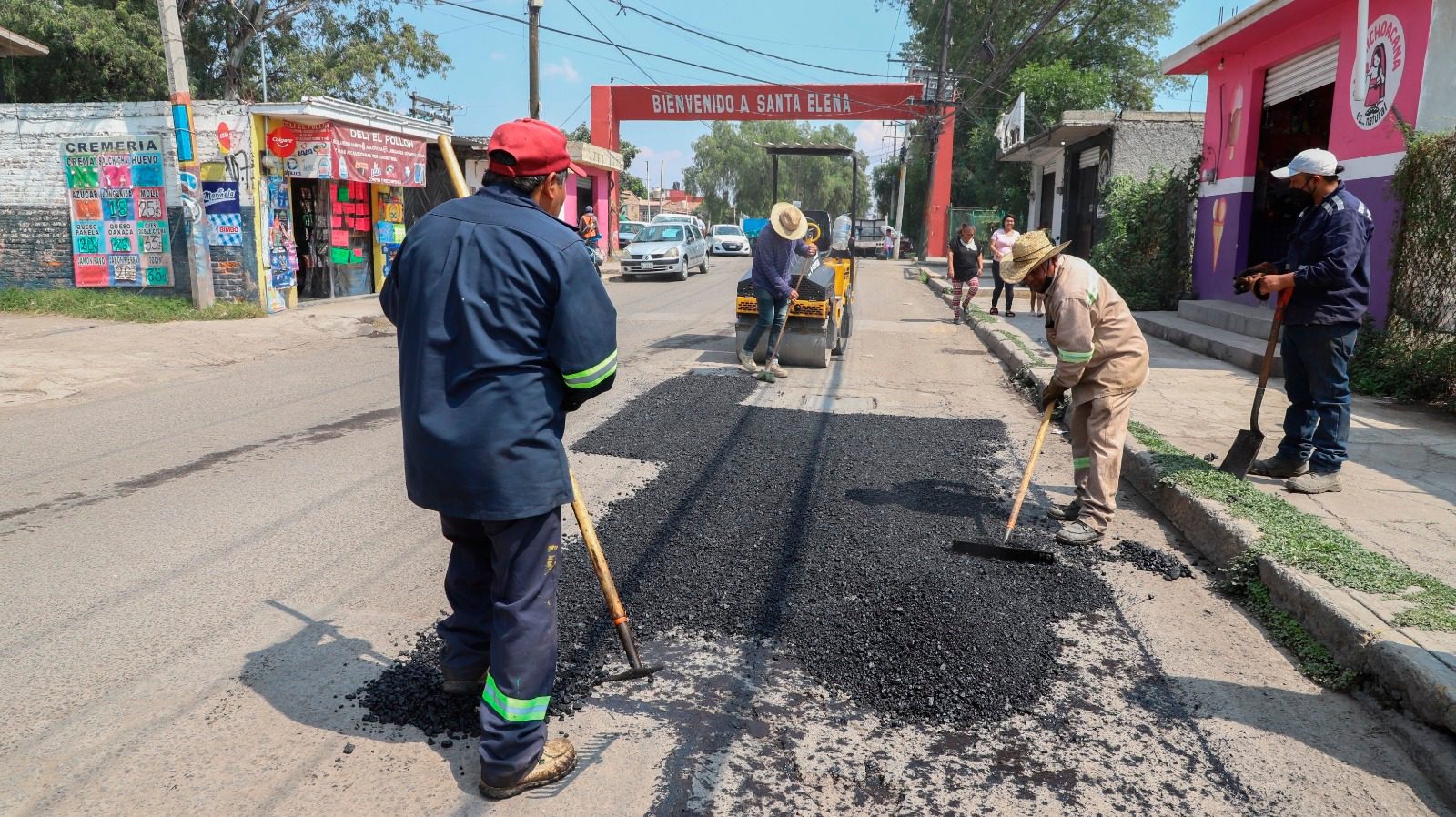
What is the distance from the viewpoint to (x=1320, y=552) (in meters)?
4.24

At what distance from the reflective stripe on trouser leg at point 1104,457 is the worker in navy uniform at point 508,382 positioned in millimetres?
3199

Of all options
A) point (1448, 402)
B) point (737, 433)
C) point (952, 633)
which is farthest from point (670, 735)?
point (1448, 402)

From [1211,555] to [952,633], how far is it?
1893 millimetres

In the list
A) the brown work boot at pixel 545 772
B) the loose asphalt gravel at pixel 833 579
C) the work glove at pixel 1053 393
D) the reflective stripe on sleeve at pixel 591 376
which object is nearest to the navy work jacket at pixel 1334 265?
the work glove at pixel 1053 393

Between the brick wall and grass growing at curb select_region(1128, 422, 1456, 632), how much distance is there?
1429cm

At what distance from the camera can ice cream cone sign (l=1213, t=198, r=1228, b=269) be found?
44.7ft

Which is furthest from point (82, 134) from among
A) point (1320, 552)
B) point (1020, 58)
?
point (1020, 58)

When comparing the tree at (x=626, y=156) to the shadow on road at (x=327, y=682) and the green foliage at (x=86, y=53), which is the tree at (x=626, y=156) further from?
the shadow on road at (x=327, y=682)

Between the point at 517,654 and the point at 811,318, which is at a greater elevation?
the point at 811,318

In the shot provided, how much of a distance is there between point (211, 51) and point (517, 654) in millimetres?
28956

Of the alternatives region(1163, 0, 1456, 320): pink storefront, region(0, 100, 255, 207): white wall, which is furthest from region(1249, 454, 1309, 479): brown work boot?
region(0, 100, 255, 207): white wall

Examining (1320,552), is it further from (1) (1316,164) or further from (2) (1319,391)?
(1) (1316,164)

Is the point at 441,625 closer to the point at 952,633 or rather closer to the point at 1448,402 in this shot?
the point at 952,633

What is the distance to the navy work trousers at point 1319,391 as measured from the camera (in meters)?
A: 5.42
